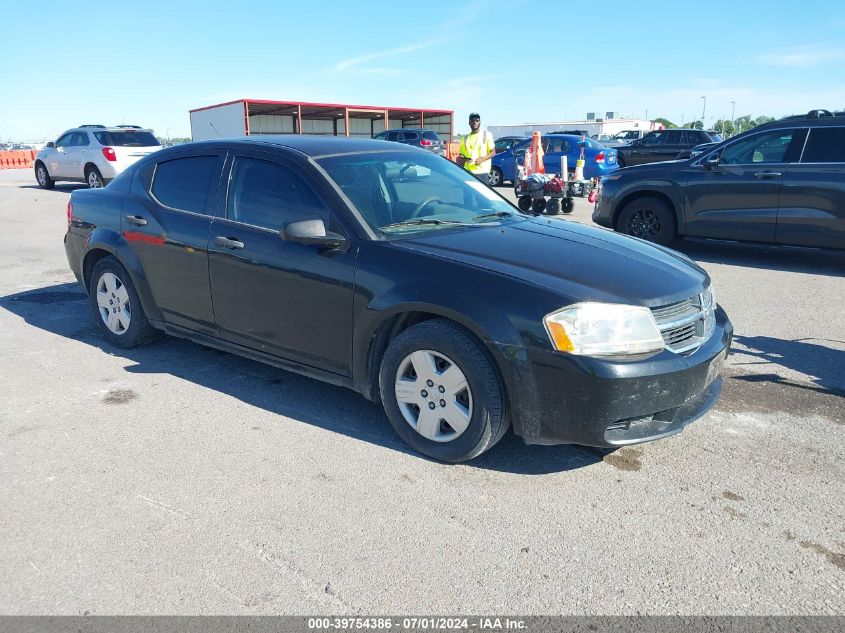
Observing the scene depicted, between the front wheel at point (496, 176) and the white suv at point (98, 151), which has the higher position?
the white suv at point (98, 151)

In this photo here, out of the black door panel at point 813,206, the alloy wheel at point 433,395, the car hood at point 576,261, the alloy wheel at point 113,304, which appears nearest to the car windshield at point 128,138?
the alloy wheel at point 113,304

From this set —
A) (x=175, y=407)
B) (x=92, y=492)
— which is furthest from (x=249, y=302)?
(x=92, y=492)

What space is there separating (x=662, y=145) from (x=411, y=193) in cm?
2074

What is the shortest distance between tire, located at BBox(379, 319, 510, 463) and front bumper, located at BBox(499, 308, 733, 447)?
135mm

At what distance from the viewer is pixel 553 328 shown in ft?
10.2

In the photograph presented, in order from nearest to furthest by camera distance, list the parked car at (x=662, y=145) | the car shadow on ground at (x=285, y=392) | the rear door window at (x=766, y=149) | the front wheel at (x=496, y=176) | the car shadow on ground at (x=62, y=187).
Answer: the car shadow on ground at (x=285, y=392), the rear door window at (x=766, y=149), the car shadow on ground at (x=62, y=187), the front wheel at (x=496, y=176), the parked car at (x=662, y=145)

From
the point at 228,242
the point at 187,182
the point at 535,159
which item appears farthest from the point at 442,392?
the point at 535,159

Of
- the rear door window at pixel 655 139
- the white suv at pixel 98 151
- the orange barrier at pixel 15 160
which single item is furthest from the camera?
the orange barrier at pixel 15 160

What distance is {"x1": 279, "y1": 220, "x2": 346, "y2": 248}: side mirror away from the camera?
3.69 m

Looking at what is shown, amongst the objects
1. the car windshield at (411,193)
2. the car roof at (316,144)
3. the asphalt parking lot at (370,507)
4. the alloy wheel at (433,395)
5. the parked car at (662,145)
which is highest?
the parked car at (662,145)

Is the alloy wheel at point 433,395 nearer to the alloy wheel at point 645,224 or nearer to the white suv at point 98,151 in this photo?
the alloy wheel at point 645,224

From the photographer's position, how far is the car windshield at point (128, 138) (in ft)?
55.1

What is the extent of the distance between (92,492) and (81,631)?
1.00 metres

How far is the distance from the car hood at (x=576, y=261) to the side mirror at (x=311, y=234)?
0.38 meters
